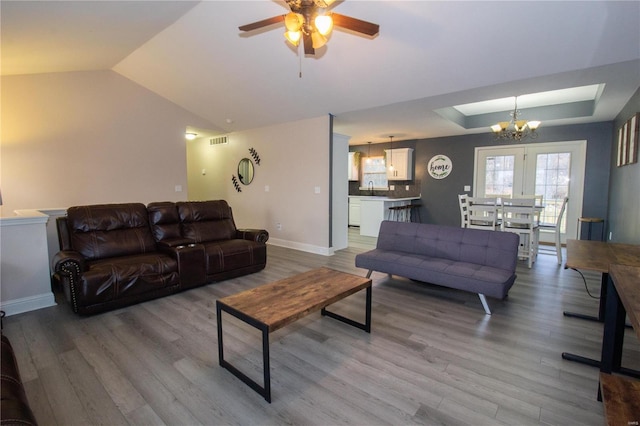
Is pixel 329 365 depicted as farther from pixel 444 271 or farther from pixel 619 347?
pixel 619 347

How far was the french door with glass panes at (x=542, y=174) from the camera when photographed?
230 inches

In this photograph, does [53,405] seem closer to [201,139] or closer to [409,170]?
[201,139]

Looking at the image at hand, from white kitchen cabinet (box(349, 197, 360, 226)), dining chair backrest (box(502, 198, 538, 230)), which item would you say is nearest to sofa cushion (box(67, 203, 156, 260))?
dining chair backrest (box(502, 198, 538, 230))

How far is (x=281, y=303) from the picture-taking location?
2088mm

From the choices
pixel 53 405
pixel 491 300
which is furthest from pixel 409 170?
pixel 53 405

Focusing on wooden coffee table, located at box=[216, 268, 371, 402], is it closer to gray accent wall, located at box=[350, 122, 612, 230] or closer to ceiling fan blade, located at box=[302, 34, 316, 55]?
ceiling fan blade, located at box=[302, 34, 316, 55]

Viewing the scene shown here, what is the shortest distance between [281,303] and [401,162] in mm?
6512

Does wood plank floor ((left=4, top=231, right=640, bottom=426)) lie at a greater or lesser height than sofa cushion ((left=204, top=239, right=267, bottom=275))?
lesser

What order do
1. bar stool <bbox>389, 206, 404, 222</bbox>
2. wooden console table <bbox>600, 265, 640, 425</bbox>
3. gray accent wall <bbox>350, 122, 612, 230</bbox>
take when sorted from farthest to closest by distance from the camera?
bar stool <bbox>389, 206, 404, 222</bbox>, gray accent wall <bbox>350, 122, 612, 230</bbox>, wooden console table <bbox>600, 265, 640, 425</bbox>

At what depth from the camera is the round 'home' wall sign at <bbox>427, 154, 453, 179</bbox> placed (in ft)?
24.2

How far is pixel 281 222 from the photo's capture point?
20.1 feet

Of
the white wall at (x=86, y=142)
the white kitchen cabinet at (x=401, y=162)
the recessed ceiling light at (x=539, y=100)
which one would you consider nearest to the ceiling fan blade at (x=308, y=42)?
the recessed ceiling light at (x=539, y=100)

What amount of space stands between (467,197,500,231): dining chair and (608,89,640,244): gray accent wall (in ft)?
4.78

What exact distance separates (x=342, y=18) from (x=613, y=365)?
3016mm
